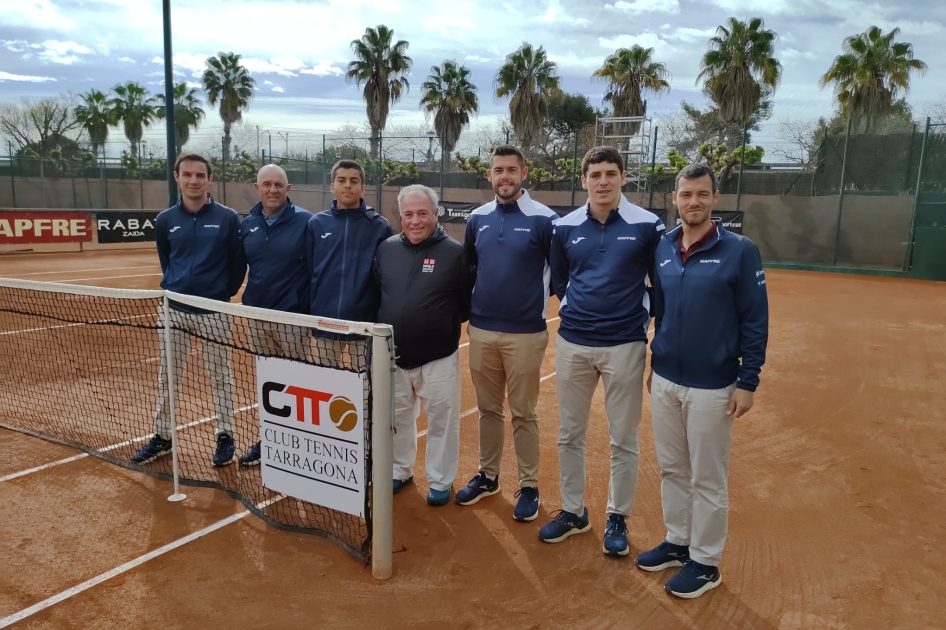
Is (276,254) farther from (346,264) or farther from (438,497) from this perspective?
(438,497)

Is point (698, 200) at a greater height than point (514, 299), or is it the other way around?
point (698, 200)

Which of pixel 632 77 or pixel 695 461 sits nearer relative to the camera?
pixel 695 461

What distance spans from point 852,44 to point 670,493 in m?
28.6

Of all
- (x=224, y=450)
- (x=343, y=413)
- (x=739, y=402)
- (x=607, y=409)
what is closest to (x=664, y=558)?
(x=607, y=409)

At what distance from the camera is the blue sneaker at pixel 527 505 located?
4344 mm

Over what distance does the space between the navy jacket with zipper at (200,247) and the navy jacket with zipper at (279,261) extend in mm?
205

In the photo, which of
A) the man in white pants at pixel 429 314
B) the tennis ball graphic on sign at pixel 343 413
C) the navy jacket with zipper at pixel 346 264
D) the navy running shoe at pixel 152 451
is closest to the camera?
the tennis ball graphic on sign at pixel 343 413

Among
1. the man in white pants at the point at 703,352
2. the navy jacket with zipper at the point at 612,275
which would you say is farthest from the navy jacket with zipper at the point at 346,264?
the man in white pants at the point at 703,352

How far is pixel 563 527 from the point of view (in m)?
4.14

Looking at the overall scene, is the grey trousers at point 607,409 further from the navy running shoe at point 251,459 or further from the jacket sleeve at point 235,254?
the jacket sleeve at point 235,254

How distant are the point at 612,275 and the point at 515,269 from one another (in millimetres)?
655

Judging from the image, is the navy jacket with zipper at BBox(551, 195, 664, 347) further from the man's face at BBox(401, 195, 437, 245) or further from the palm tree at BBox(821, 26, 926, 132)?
the palm tree at BBox(821, 26, 926, 132)

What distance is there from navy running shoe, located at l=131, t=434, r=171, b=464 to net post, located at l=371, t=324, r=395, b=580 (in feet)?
8.01

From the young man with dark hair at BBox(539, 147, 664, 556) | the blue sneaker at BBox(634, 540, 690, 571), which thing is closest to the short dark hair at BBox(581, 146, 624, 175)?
the young man with dark hair at BBox(539, 147, 664, 556)
